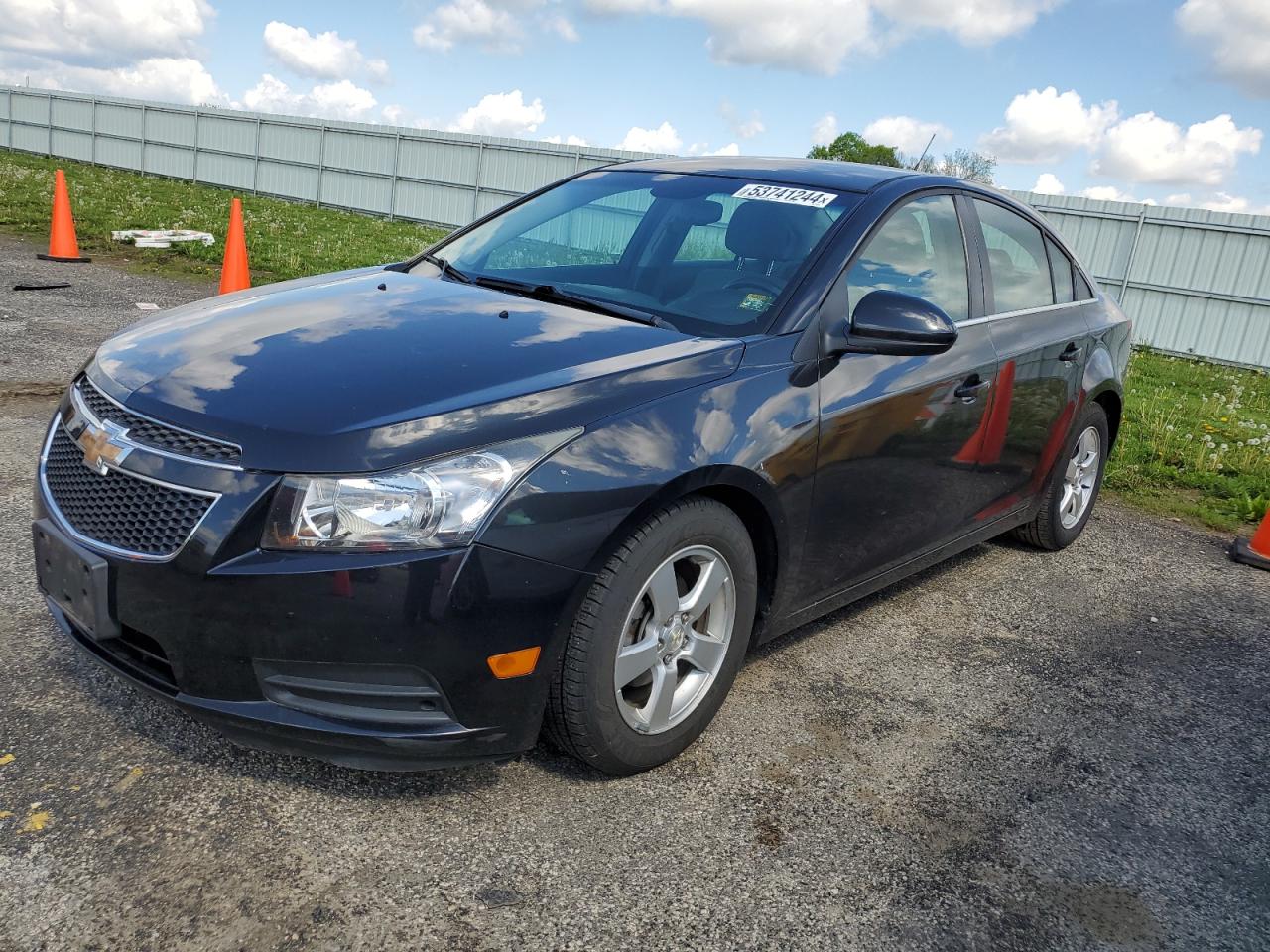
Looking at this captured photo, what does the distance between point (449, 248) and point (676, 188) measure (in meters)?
0.90

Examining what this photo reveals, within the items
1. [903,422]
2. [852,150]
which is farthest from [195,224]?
[852,150]

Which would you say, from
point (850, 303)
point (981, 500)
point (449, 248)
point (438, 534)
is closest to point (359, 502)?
point (438, 534)

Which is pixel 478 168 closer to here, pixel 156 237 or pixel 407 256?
pixel 407 256

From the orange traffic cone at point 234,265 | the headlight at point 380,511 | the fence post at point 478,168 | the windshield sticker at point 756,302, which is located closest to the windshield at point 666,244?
the windshield sticker at point 756,302

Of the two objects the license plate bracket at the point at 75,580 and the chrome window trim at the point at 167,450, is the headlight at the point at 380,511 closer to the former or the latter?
the chrome window trim at the point at 167,450

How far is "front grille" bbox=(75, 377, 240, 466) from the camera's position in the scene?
241 cm

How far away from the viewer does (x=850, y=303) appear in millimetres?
3385

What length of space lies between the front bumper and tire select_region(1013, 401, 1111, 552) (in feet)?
10.2

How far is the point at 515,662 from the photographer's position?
97.7 inches

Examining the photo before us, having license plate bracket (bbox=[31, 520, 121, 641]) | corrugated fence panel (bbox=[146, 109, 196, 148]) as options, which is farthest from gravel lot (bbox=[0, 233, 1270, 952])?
corrugated fence panel (bbox=[146, 109, 196, 148])

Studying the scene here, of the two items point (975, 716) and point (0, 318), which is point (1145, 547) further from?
point (0, 318)

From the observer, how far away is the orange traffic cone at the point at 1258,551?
5.47 metres

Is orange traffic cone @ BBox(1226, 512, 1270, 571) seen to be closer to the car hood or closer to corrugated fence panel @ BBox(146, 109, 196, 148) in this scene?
the car hood

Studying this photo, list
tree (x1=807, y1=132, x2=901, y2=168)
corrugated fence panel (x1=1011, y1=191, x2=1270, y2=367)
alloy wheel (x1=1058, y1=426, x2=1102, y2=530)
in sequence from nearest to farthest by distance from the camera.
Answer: alloy wheel (x1=1058, y1=426, x2=1102, y2=530), corrugated fence panel (x1=1011, y1=191, x2=1270, y2=367), tree (x1=807, y1=132, x2=901, y2=168)
